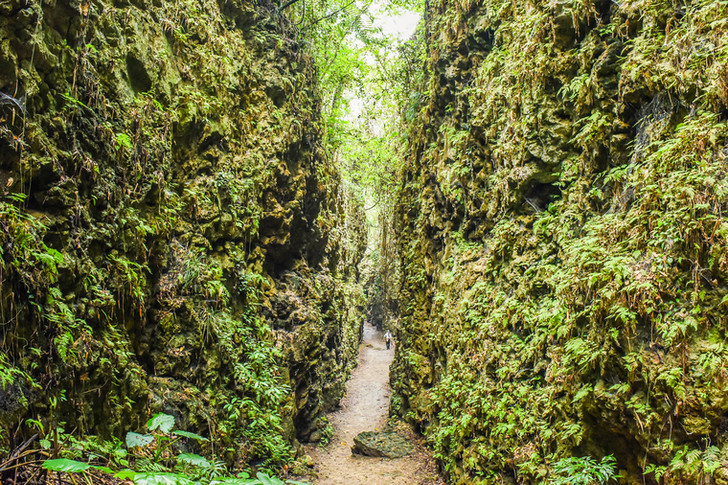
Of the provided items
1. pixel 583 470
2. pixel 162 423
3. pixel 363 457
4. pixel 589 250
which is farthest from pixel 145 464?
pixel 363 457

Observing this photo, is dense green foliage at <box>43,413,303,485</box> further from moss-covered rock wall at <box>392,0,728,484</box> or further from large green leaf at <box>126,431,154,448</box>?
moss-covered rock wall at <box>392,0,728,484</box>

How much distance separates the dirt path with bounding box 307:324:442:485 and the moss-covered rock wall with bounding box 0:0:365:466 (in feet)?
4.50

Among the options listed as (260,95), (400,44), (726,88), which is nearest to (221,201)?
(260,95)

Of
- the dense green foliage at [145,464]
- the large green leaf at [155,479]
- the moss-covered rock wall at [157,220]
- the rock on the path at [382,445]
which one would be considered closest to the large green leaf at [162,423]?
the dense green foliage at [145,464]

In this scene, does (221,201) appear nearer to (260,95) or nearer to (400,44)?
(260,95)

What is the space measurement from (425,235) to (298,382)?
19.9ft

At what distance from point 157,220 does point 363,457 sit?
27.3 ft

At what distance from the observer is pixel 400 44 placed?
15906 mm

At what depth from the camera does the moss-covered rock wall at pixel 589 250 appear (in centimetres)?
353

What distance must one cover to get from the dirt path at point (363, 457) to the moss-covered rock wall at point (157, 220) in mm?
1371

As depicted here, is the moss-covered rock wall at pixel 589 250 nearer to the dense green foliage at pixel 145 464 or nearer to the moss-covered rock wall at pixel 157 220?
the dense green foliage at pixel 145 464

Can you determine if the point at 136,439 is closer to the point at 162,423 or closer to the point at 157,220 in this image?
the point at 162,423

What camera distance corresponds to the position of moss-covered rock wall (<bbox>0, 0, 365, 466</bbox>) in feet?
12.0

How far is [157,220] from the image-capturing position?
6.03m
